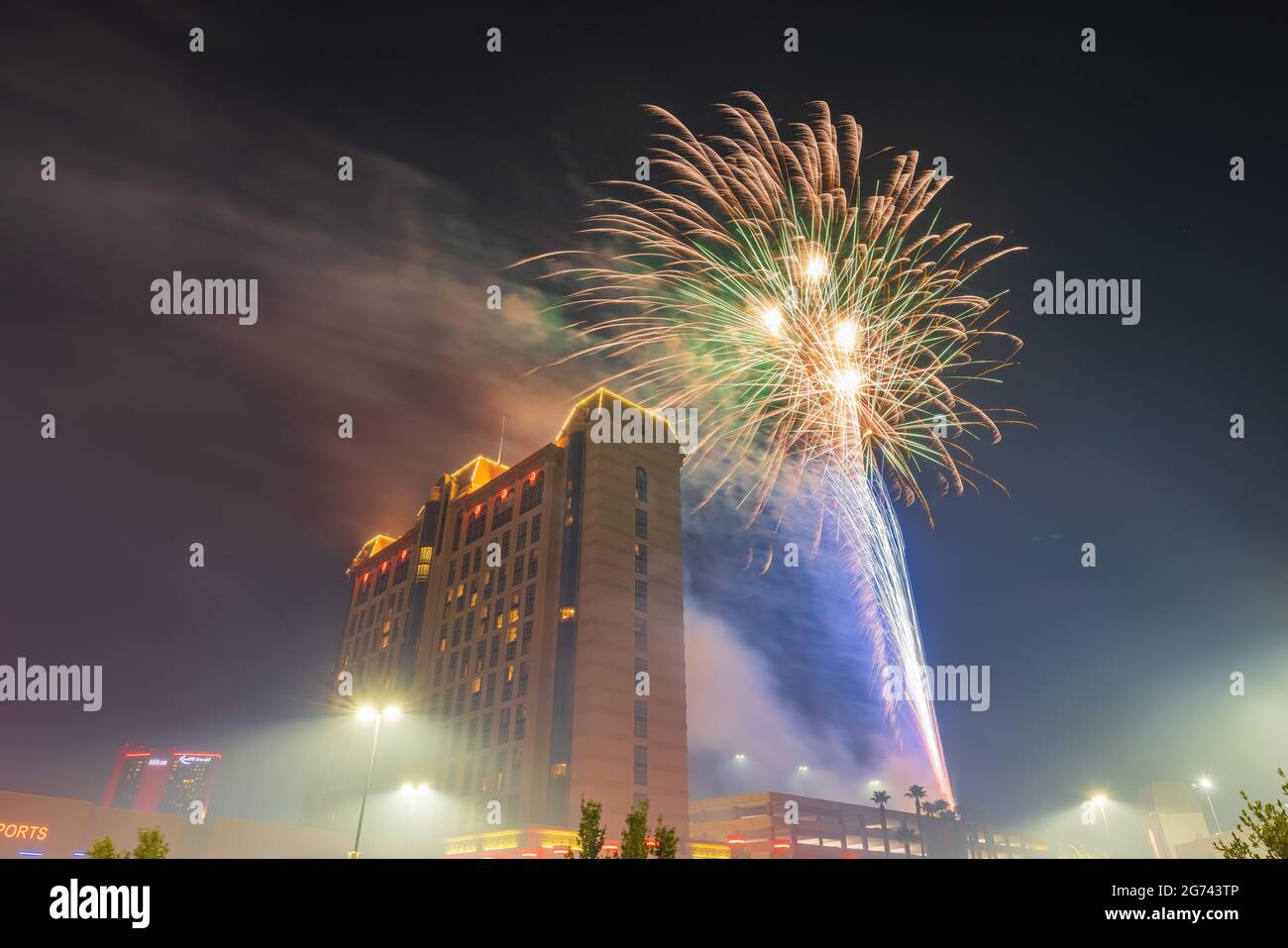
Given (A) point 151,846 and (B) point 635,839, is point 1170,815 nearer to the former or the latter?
(B) point 635,839

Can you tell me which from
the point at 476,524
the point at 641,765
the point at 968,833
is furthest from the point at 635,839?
the point at 968,833

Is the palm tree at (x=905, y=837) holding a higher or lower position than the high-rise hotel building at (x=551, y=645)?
lower

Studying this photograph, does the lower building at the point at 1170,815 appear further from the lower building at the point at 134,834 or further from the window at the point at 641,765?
the lower building at the point at 134,834

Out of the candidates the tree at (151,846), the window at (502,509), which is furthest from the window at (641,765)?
the tree at (151,846)

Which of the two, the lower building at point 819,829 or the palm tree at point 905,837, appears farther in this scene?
the palm tree at point 905,837

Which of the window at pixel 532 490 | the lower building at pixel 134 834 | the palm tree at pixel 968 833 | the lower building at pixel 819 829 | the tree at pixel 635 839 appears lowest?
the palm tree at pixel 968 833

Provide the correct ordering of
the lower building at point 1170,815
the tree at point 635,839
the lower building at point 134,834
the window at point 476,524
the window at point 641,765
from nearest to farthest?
the tree at point 635,839
the lower building at point 134,834
the window at point 641,765
the window at point 476,524
the lower building at point 1170,815
